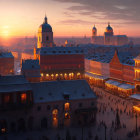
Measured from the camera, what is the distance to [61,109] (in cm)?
5381

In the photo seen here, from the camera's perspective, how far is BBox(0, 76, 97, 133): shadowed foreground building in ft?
164

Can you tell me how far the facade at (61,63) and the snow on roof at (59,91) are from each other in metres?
48.2

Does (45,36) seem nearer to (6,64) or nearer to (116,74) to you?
(6,64)

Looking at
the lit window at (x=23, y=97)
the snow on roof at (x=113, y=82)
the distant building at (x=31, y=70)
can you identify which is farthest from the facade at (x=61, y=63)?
the lit window at (x=23, y=97)

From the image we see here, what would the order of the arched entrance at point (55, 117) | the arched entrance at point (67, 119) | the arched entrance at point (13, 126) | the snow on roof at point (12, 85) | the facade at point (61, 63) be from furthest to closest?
the facade at point (61, 63), the arched entrance at point (55, 117), the arched entrance at point (67, 119), the snow on roof at point (12, 85), the arched entrance at point (13, 126)

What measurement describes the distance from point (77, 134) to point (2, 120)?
49.3ft

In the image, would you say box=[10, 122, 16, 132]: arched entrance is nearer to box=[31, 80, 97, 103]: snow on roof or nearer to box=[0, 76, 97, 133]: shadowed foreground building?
box=[0, 76, 97, 133]: shadowed foreground building

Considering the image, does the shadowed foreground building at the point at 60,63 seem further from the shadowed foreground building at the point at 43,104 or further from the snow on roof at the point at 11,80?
the shadowed foreground building at the point at 43,104

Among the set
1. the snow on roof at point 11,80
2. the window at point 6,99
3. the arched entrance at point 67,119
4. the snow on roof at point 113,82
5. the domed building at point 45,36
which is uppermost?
the domed building at point 45,36

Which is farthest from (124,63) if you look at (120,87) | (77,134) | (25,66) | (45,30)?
(45,30)

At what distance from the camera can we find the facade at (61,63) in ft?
351

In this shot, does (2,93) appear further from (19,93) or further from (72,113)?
(72,113)

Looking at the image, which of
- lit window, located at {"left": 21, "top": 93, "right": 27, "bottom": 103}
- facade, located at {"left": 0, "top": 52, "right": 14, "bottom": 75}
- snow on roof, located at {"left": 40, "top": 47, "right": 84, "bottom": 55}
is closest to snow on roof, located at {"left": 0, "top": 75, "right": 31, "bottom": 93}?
lit window, located at {"left": 21, "top": 93, "right": 27, "bottom": 103}

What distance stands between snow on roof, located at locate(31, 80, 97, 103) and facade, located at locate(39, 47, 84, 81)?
48222mm
